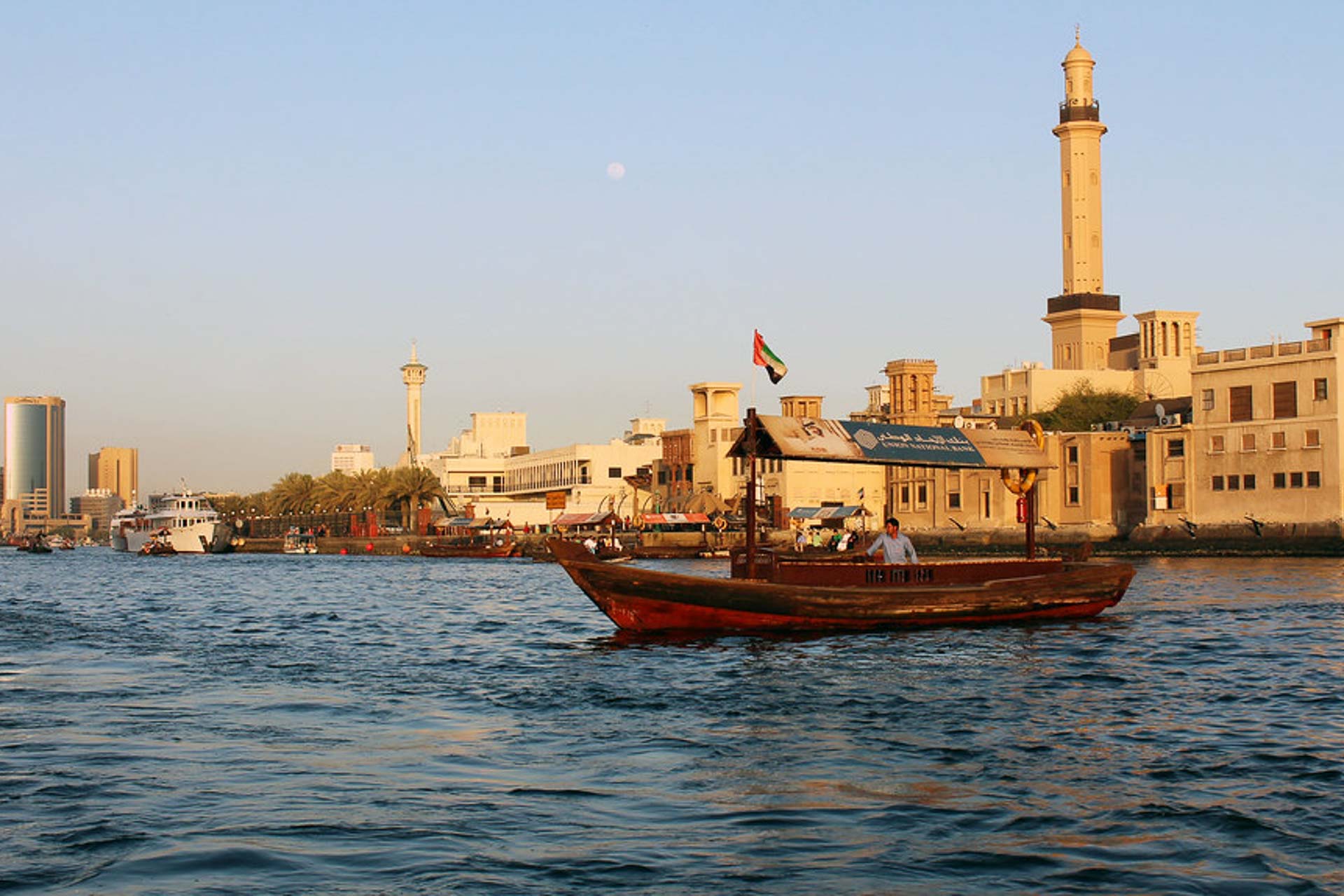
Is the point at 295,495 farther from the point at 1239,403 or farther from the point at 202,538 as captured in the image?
the point at 1239,403

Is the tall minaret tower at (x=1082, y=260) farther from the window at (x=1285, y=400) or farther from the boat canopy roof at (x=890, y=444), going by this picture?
the boat canopy roof at (x=890, y=444)

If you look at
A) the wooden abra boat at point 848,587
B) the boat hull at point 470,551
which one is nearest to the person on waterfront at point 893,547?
the wooden abra boat at point 848,587

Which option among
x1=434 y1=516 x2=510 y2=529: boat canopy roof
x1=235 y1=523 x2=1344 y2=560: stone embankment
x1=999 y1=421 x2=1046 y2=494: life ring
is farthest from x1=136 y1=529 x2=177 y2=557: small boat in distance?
x1=999 y1=421 x2=1046 y2=494: life ring

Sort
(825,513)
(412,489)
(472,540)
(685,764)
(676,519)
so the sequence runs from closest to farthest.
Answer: (685,764)
(472,540)
(676,519)
(825,513)
(412,489)

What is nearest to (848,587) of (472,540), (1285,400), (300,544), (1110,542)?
(1285,400)

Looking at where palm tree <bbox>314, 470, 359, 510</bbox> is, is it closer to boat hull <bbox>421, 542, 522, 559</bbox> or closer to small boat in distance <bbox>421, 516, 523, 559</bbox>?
small boat in distance <bbox>421, 516, 523, 559</bbox>

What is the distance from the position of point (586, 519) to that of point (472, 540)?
547 inches

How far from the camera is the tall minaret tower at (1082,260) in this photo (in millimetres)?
134750

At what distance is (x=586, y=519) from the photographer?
13012cm

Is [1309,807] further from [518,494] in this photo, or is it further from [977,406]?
[518,494]

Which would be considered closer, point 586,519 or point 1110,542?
point 1110,542

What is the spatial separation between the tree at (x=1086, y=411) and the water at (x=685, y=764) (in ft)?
272

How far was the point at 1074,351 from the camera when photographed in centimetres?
13538

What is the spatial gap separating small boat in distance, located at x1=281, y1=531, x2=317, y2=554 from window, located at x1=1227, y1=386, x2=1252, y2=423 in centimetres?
8925
